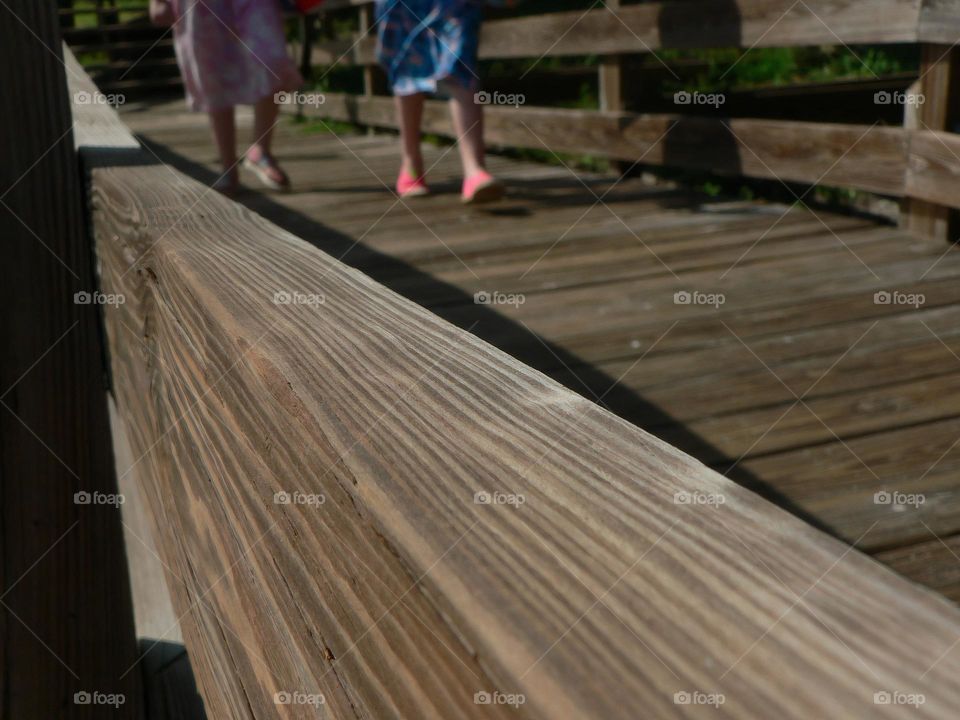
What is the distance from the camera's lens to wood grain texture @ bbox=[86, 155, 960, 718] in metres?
0.30

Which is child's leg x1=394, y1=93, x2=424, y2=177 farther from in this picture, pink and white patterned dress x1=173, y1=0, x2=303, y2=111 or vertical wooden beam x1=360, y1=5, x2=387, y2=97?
vertical wooden beam x1=360, y1=5, x2=387, y2=97

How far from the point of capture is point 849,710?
27 cm

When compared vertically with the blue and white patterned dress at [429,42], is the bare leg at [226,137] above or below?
below

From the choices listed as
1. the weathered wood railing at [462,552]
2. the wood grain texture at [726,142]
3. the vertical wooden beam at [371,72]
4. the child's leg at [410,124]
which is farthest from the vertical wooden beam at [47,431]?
the vertical wooden beam at [371,72]

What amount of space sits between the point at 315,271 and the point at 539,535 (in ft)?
1.80

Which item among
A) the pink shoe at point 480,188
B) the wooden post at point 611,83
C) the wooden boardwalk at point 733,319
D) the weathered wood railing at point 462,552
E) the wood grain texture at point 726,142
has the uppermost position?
the weathered wood railing at point 462,552

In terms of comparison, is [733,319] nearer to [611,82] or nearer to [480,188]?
[480,188]

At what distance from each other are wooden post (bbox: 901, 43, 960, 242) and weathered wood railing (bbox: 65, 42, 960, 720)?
2606 mm

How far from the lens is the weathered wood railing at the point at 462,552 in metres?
0.30

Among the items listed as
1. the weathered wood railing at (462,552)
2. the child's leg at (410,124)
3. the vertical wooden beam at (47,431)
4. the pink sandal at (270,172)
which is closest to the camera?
the weathered wood railing at (462,552)

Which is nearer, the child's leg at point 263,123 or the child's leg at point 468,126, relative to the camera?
the child's leg at point 468,126

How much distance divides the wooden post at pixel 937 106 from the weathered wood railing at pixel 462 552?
261 centimetres

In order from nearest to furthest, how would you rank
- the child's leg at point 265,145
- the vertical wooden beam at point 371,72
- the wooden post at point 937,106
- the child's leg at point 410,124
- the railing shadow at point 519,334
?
the railing shadow at point 519,334, the wooden post at point 937,106, the child's leg at point 410,124, the child's leg at point 265,145, the vertical wooden beam at point 371,72

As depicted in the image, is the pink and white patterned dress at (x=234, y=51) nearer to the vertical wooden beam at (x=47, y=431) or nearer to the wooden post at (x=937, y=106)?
the wooden post at (x=937, y=106)
